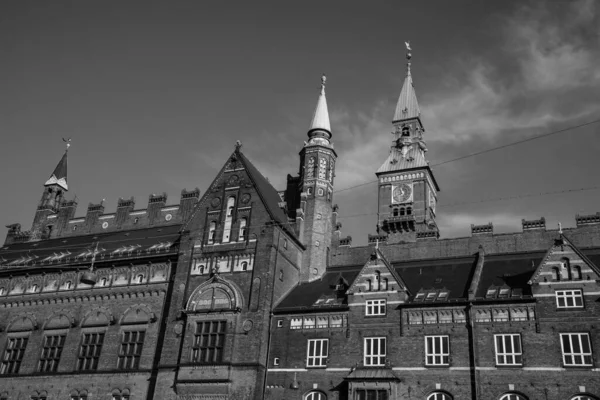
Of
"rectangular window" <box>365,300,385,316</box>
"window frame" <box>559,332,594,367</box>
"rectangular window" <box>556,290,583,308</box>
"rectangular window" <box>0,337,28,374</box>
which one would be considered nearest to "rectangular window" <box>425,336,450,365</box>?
"rectangular window" <box>365,300,385,316</box>

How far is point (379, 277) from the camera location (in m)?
47.9

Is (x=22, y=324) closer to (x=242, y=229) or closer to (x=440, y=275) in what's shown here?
(x=242, y=229)

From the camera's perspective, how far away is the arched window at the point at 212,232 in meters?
55.5

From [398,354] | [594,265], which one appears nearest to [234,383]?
[398,354]

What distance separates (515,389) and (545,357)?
275cm

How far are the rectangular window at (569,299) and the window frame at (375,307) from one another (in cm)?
1163

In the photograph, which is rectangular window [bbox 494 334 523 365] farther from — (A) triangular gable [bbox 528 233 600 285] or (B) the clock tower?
(B) the clock tower

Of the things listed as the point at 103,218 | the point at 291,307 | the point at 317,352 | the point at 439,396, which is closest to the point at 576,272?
the point at 439,396

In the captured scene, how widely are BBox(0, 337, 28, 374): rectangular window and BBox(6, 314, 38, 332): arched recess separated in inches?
36.3

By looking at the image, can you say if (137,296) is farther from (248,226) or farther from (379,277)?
(379,277)

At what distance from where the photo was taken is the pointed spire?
6556 centimetres

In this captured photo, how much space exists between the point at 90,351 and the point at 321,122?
3073cm

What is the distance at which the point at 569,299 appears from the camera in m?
41.9

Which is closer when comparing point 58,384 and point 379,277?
point 379,277
